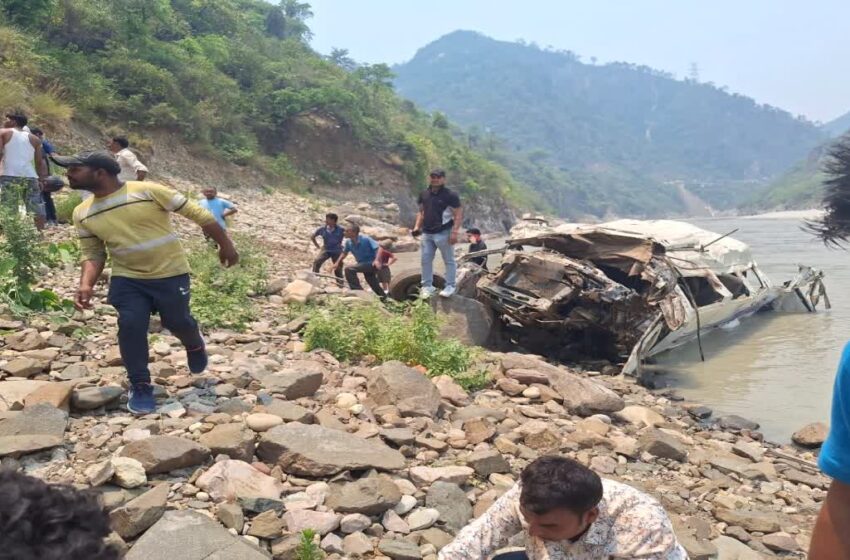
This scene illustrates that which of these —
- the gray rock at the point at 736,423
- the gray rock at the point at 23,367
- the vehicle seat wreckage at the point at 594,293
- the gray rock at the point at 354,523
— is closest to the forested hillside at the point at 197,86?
the vehicle seat wreckage at the point at 594,293

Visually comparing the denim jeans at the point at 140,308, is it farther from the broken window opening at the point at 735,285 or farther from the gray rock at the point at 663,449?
the broken window opening at the point at 735,285

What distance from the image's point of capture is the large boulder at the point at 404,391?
4559 mm

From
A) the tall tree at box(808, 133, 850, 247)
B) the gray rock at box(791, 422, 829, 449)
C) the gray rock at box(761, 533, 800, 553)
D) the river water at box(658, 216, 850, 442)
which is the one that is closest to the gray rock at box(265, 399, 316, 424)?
the gray rock at box(761, 533, 800, 553)

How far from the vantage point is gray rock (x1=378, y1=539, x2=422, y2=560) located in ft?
9.45

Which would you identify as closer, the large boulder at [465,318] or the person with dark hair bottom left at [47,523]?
the person with dark hair bottom left at [47,523]

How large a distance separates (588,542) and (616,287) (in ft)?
19.3

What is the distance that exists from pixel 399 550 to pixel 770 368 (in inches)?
315

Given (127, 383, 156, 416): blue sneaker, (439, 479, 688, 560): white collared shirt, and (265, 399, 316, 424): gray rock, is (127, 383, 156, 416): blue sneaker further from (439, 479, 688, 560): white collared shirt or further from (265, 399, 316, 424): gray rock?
(439, 479, 688, 560): white collared shirt

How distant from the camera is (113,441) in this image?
3432 millimetres

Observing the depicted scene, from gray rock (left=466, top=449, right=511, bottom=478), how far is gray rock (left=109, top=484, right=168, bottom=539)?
1.76 m

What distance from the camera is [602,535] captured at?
7.70ft

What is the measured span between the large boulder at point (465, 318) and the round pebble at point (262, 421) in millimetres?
4358

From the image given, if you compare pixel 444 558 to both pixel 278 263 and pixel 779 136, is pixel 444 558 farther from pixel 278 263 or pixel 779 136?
pixel 779 136

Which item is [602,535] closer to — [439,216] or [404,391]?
[404,391]
